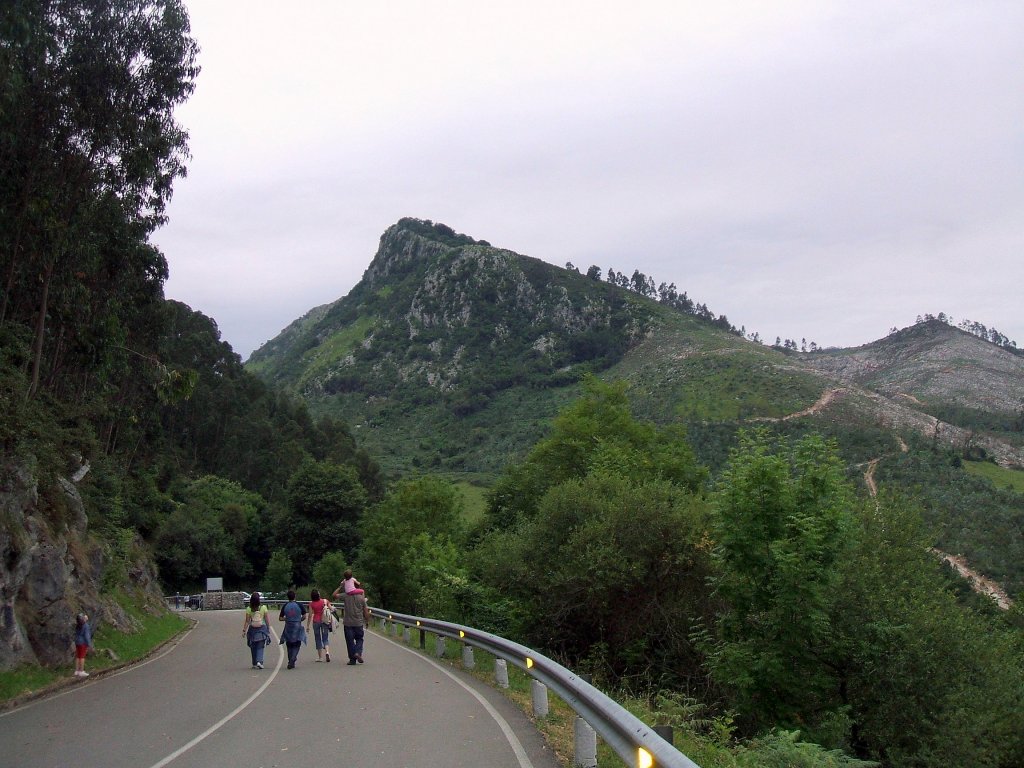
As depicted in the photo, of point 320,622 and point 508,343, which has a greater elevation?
point 508,343

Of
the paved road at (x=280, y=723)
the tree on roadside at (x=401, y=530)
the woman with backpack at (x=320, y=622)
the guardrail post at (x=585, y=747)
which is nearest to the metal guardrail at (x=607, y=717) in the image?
the guardrail post at (x=585, y=747)

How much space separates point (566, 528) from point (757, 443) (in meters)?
6.68

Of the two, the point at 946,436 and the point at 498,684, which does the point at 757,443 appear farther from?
the point at 946,436

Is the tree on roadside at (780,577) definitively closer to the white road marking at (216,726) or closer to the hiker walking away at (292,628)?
the hiker walking away at (292,628)

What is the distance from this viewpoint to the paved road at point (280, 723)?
846 cm

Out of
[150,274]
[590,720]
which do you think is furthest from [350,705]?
[150,274]

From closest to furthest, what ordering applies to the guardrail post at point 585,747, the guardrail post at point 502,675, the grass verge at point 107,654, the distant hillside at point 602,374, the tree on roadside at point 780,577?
1. the guardrail post at point 585,747
2. the guardrail post at point 502,675
3. the grass verge at point 107,654
4. the tree on roadside at point 780,577
5. the distant hillside at point 602,374

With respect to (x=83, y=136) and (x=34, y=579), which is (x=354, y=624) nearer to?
(x=34, y=579)

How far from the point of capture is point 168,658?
22.9 metres

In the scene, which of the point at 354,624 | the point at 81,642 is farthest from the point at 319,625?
the point at 81,642

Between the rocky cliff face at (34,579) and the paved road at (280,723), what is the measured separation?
121 centimetres

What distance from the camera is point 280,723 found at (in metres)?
10.5

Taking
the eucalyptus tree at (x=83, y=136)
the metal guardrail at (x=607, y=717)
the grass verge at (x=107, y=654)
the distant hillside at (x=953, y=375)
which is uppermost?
the distant hillside at (x=953, y=375)

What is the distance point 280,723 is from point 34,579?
10.2 meters
